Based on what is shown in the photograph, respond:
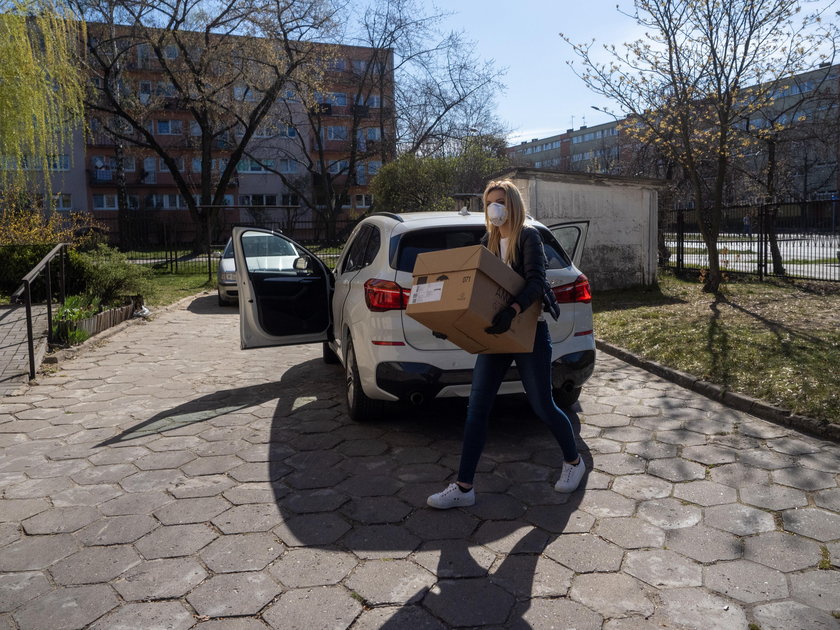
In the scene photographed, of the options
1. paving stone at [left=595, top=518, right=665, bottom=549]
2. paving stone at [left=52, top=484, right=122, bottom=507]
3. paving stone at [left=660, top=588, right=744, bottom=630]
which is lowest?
paving stone at [left=660, top=588, right=744, bottom=630]

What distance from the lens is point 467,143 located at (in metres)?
38.2

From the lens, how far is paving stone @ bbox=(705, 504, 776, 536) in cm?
372

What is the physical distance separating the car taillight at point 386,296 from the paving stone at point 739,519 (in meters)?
2.43

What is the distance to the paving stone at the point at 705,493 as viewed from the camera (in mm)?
4121

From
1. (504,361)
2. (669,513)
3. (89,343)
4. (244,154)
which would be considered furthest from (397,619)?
(244,154)

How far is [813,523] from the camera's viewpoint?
149 inches

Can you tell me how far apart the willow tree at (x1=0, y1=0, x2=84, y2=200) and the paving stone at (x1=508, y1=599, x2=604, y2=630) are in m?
12.0

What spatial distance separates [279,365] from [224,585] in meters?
5.37

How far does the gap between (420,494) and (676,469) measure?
173 cm

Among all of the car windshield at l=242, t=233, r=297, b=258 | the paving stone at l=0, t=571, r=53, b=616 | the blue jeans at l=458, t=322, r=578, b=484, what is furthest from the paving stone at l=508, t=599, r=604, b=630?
the car windshield at l=242, t=233, r=297, b=258

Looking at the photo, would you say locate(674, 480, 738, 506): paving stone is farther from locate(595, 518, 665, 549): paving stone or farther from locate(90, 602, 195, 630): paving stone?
locate(90, 602, 195, 630): paving stone

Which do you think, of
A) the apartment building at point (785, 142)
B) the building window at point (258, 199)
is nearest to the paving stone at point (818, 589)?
the apartment building at point (785, 142)

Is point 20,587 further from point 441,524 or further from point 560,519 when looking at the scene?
point 560,519

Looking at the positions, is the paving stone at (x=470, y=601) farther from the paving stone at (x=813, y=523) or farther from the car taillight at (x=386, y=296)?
the car taillight at (x=386, y=296)
